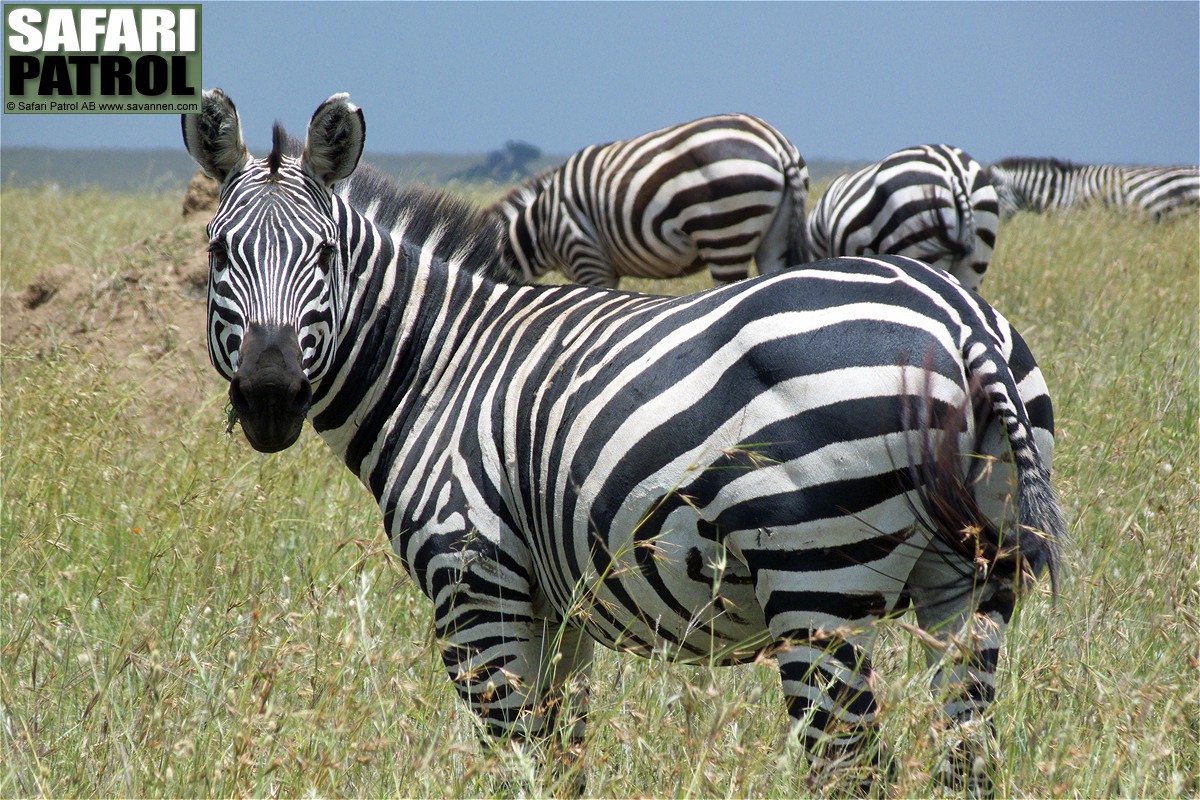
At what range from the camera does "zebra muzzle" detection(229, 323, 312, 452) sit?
8.83ft

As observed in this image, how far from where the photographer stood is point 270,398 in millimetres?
2719

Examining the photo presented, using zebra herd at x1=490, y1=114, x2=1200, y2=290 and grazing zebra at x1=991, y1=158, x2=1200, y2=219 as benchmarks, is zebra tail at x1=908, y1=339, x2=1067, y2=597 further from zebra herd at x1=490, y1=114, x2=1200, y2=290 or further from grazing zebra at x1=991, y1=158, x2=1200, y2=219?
grazing zebra at x1=991, y1=158, x2=1200, y2=219

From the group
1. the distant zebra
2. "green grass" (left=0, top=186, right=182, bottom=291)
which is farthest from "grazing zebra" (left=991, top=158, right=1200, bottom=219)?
"green grass" (left=0, top=186, right=182, bottom=291)

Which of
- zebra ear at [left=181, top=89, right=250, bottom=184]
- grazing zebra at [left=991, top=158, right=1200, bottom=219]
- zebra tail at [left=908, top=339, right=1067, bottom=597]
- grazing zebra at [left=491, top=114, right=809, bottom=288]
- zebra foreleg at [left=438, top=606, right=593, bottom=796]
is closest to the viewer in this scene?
zebra tail at [left=908, top=339, right=1067, bottom=597]

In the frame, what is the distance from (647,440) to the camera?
2.48 m

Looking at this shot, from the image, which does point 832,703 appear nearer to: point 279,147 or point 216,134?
point 279,147

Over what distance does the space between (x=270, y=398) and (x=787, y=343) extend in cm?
142

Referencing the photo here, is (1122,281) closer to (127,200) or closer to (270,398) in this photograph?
(270,398)

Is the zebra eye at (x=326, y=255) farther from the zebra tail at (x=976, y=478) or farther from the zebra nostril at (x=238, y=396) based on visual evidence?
the zebra tail at (x=976, y=478)

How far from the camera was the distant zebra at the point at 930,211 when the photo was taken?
8.00 metres

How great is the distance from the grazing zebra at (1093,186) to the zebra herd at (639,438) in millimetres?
12275

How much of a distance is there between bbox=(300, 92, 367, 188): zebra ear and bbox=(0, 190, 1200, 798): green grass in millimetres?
1294

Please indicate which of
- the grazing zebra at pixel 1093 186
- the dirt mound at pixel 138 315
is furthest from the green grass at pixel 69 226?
the grazing zebra at pixel 1093 186

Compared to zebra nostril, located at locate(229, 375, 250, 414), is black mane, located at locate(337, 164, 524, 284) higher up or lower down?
higher up
